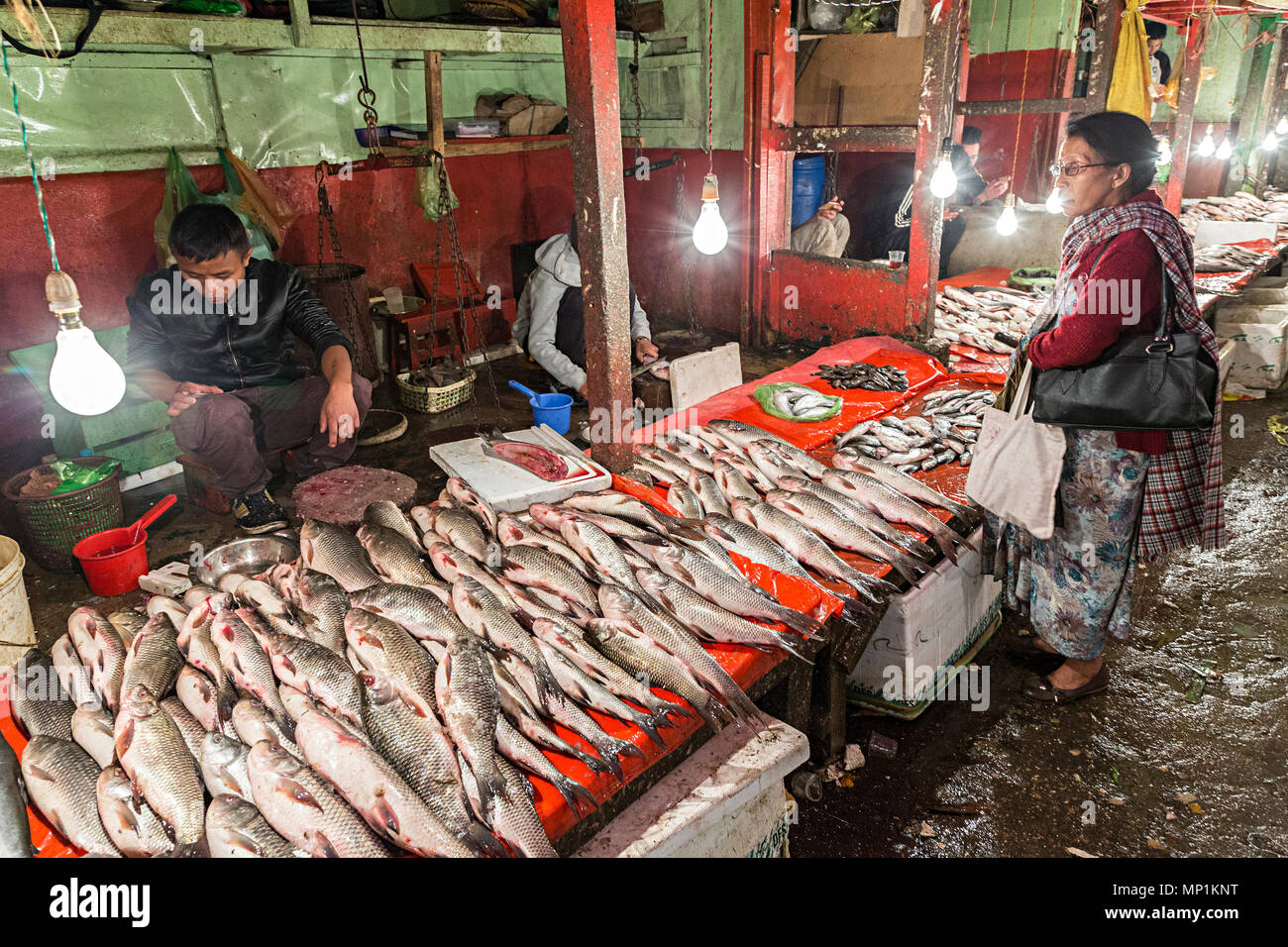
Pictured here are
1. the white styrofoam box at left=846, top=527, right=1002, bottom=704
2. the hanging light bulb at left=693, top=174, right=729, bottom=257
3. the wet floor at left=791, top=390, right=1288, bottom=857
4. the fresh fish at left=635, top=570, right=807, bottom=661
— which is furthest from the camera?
the hanging light bulb at left=693, top=174, right=729, bottom=257

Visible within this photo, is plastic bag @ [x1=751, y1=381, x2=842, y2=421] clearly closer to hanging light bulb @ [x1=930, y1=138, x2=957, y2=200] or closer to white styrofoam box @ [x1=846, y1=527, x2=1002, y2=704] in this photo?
white styrofoam box @ [x1=846, y1=527, x2=1002, y2=704]

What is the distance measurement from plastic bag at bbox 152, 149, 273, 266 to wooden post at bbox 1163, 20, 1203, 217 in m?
10.3

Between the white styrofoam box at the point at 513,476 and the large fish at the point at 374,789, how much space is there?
1624 mm

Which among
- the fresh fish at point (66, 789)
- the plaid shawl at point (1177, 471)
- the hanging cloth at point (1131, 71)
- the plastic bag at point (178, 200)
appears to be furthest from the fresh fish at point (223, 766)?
the hanging cloth at point (1131, 71)

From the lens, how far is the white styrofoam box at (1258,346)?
7.98 m

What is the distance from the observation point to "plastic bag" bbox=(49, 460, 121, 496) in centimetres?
494

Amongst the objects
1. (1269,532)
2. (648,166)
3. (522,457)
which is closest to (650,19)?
(648,166)

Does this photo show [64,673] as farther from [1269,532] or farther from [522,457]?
[1269,532]

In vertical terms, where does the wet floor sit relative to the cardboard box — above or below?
below

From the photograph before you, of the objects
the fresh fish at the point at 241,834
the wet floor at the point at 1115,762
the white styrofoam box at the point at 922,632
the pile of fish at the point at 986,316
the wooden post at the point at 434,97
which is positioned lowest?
the wet floor at the point at 1115,762

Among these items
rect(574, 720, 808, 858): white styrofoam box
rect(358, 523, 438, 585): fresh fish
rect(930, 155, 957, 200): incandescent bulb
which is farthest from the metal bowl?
rect(930, 155, 957, 200): incandescent bulb

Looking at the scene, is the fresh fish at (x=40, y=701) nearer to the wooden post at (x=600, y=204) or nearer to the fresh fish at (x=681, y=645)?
the fresh fish at (x=681, y=645)

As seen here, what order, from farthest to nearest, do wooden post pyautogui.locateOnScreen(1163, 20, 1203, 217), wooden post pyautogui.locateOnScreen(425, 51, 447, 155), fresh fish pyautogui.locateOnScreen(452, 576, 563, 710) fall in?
wooden post pyautogui.locateOnScreen(1163, 20, 1203, 217)
wooden post pyautogui.locateOnScreen(425, 51, 447, 155)
fresh fish pyautogui.locateOnScreen(452, 576, 563, 710)
